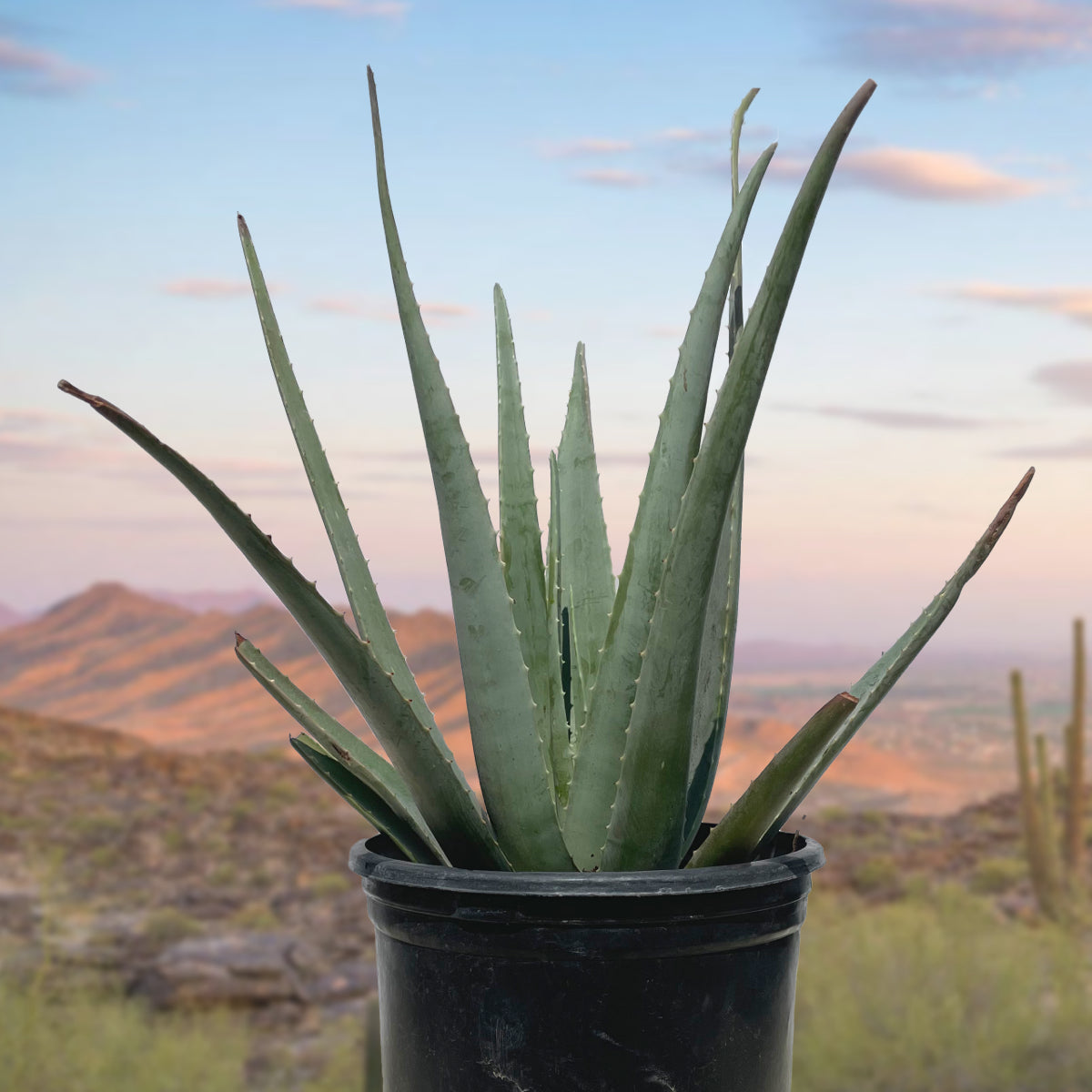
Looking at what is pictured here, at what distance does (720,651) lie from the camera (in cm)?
109

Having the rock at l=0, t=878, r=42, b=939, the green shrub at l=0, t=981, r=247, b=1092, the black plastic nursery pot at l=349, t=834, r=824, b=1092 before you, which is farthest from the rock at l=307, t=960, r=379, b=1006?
the black plastic nursery pot at l=349, t=834, r=824, b=1092

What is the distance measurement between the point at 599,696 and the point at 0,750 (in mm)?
9828

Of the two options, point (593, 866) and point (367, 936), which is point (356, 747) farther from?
point (367, 936)

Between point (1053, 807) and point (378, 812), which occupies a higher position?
point (378, 812)

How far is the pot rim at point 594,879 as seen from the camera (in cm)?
92

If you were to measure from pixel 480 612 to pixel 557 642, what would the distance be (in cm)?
17

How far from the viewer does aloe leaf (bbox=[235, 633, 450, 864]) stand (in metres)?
1.04

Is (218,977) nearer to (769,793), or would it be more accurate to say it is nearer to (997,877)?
(997,877)

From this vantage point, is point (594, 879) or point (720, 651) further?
point (720, 651)

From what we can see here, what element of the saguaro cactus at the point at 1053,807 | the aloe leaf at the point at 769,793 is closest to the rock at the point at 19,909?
the saguaro cactus at the point at 1053,807

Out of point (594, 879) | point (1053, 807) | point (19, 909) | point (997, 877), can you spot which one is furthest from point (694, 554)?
point (997, 877)

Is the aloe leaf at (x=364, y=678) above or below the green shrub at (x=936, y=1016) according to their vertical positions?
above

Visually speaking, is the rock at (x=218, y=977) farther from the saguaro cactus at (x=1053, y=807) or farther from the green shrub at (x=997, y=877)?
the green shrub at (x=997, y=877)

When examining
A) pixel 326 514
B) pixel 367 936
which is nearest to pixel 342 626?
pixel 326 514
